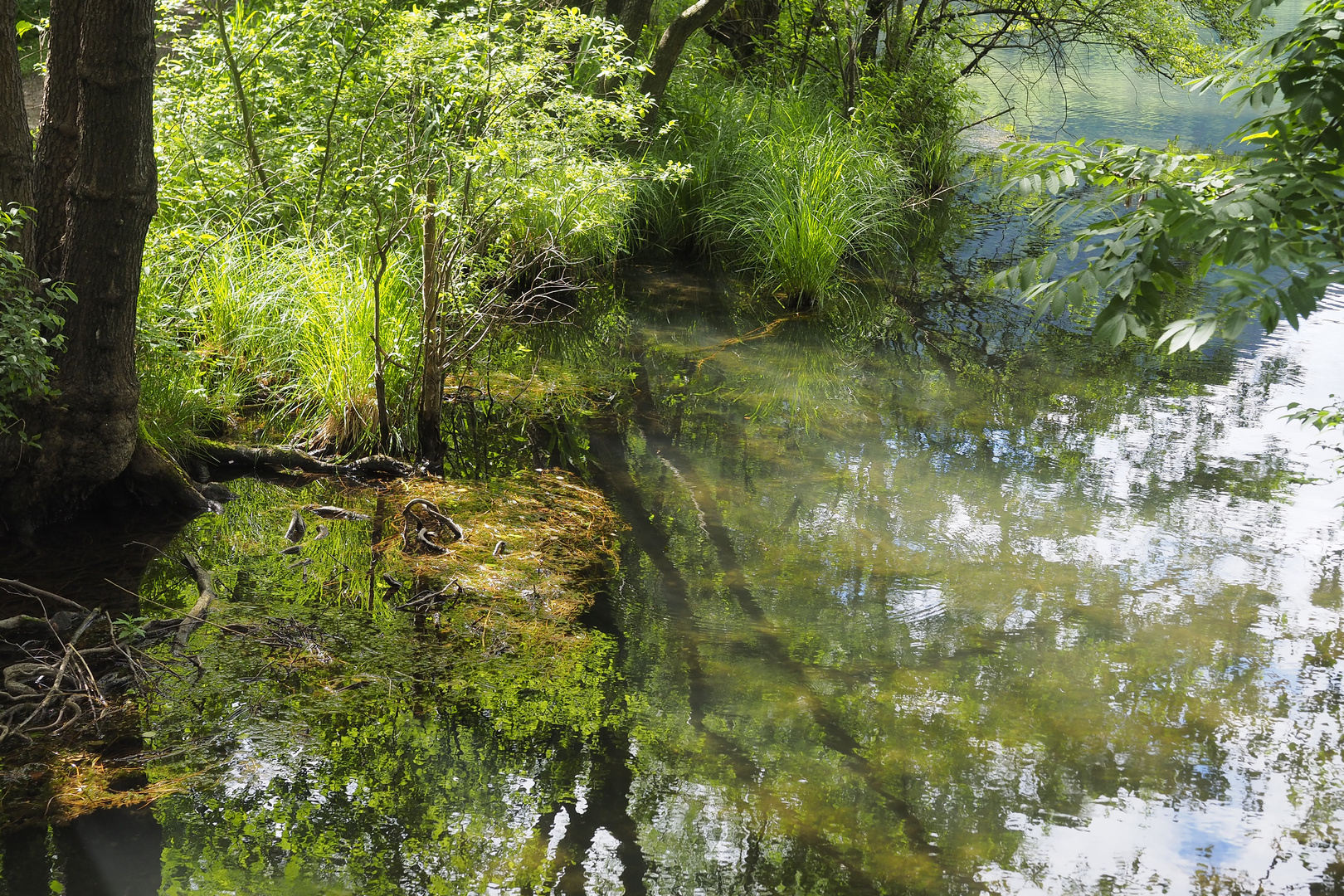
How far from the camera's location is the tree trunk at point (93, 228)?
3242 millimetres

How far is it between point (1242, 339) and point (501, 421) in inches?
203

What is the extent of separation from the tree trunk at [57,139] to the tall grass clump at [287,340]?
2.54 feet

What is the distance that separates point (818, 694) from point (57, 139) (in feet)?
10.1

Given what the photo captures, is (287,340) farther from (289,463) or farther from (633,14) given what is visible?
(633,14)

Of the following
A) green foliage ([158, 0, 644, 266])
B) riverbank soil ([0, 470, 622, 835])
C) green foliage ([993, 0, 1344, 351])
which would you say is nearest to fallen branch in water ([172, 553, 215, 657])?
riverbank soil ([0, 470, 622, 835])

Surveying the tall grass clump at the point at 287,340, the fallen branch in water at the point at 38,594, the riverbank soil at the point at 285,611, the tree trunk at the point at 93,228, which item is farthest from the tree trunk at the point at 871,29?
the fallen branch in water at the point at 38,594

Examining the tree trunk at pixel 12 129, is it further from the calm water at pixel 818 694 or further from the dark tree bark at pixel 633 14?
the dark tree bark at pixel 633 14

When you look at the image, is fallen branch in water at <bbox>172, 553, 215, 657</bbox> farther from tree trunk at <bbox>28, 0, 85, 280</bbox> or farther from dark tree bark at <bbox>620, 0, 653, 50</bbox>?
dark tree bark at <bbox>620, 0, 653, 50</bbox>

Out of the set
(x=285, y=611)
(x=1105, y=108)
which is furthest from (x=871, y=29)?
(x=285, y=611)

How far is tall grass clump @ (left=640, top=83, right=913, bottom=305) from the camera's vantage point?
7480mm

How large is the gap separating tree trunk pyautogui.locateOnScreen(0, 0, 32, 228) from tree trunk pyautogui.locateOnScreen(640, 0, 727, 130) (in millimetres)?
5610

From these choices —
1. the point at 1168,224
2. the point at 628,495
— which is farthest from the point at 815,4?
the point at 1168,224

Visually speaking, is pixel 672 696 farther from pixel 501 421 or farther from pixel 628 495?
pixel 501 421

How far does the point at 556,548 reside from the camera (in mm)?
3850
